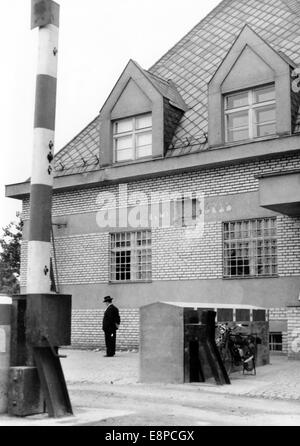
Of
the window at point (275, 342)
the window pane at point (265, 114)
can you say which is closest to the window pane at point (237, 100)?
the window pane at point (265, 114)

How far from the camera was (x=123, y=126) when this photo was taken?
21.7 m

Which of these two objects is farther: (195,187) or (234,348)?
(195,187)

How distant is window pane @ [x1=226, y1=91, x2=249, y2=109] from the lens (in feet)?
62.8

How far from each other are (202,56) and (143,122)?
3873 millimetres

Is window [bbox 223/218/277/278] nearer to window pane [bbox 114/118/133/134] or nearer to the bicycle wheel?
window pane [bbox 114/118/133/134]

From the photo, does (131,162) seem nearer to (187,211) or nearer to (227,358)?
(187,211)

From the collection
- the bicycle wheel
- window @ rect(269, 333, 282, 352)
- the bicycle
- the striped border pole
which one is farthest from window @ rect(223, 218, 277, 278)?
the striped border pole

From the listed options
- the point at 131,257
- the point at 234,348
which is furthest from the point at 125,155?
the point at 234,348

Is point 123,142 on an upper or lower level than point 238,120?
lower

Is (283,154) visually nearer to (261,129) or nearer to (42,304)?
(261,129)

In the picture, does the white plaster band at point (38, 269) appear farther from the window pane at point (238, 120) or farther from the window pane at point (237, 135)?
the window pane at point (238, 120)

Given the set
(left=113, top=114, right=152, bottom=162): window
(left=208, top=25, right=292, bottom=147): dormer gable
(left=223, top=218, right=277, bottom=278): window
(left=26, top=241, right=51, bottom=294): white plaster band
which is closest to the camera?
(left=26, top=241, right=51, bottom=294): white plaster band

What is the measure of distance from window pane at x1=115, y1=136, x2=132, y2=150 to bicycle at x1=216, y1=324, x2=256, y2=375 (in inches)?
381
